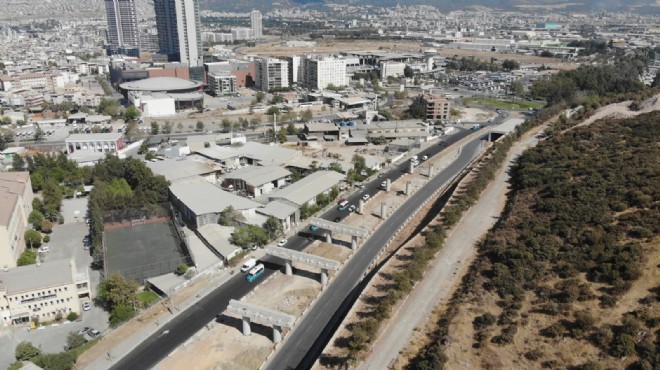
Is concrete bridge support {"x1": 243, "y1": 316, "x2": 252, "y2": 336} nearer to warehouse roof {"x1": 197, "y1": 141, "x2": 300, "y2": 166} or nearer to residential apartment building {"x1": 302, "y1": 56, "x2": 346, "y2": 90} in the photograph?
warehouse roof {"x1": 197, "y1": 141, "x2": 300, "y2": 166}

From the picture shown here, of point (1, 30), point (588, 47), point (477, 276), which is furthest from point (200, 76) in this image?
point (1, 30)

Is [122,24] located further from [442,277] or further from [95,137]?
[442,277]

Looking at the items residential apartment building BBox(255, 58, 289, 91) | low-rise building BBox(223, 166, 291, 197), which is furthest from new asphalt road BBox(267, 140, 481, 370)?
residential apartment building BBox(255, 58, 289, 91)

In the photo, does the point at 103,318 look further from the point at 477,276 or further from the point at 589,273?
the point at 589,273

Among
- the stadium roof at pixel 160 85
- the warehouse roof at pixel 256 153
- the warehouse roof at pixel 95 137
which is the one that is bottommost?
the warehouse roof at pixel 256 153

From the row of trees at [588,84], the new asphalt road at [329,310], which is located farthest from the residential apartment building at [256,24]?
the new asphalt road at [329,310]

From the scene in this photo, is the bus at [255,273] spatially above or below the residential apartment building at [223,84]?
below

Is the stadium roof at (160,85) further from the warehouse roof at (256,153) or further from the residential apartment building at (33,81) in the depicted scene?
the warehouse roof at (256,153)
